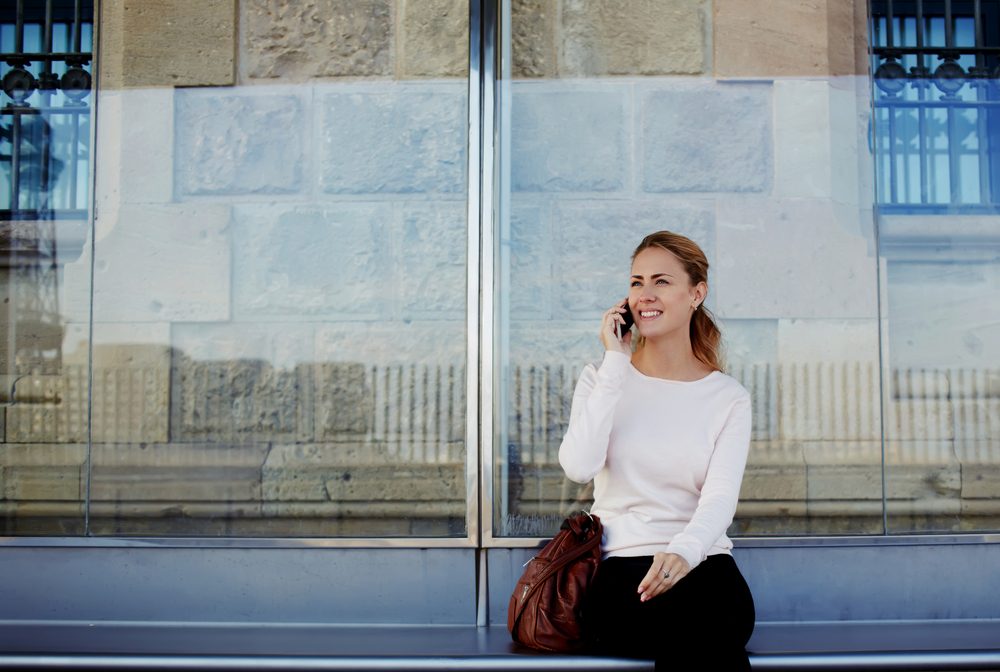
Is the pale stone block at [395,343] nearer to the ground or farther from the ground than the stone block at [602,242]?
nearer to the ground

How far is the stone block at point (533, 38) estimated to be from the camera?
147 inches

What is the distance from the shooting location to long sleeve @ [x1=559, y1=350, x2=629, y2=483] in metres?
2.61

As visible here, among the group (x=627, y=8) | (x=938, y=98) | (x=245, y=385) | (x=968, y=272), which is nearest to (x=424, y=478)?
(x=245, y=385)

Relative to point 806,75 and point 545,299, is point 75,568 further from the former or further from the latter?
point 806,75

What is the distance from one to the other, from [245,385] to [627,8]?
2.02 metres

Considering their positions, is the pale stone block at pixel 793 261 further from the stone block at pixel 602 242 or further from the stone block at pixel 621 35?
the stone block at pixel 621 35

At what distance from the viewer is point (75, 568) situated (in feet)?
11.6

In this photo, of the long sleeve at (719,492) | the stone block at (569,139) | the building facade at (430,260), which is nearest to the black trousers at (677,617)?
the long sleeve at (719,492)

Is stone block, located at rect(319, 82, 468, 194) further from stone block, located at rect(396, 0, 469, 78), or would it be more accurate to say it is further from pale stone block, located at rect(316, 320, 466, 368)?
pale stone block, located at rect(316, 320, 466, 368)

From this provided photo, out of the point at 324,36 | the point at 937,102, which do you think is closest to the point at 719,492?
the point at 937,102

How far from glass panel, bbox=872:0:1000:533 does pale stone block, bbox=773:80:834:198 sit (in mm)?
232

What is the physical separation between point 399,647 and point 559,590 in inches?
24.9

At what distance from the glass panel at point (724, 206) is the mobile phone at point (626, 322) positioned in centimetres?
86

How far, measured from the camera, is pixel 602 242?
3.75 meters
